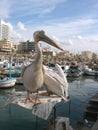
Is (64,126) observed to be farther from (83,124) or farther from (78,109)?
(78,109)

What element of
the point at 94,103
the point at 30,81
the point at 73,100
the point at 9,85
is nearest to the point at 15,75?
the point at 9,85

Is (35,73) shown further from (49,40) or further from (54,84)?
(49,40)

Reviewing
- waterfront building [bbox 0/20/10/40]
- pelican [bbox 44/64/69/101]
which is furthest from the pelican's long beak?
waterfront building [bbox 0/20/10/40]

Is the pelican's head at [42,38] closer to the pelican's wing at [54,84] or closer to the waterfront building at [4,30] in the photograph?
the pelican's wing at [54,84]

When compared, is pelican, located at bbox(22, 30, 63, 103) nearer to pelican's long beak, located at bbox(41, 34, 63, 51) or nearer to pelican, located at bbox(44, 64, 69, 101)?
pelican's long beak, located at bbox(41, 34, 63, 51)

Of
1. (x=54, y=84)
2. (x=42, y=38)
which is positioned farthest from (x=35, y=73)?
(x=42, y=38)

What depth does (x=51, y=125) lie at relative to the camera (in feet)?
41.2

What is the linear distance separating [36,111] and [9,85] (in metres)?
22.6

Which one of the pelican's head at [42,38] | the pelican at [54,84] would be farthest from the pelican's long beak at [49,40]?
the pelican at [54,84]

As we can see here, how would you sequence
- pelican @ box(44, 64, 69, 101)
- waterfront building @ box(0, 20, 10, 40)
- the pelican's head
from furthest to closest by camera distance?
1. waterfront building @ box(0, 20, 10, 40)
2. pelican @ box(44, 64, 69, 101)
3. the pelican's head

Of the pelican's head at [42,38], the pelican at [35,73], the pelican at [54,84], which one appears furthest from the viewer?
the pelican at [54,84]

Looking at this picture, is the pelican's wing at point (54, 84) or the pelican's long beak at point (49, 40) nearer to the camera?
the pelican's long beak at point (49, 40)

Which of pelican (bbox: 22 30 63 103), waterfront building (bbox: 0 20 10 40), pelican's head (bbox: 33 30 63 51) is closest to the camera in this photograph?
pelican (bbox: 22 30 63 103)

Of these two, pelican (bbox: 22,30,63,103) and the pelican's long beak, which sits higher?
the pelican's long beak
